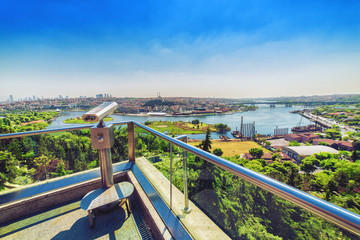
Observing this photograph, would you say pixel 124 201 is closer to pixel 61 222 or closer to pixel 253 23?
pixel 61 222

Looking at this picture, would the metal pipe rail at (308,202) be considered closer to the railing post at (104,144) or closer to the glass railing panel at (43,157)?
the railing post at (104,144)

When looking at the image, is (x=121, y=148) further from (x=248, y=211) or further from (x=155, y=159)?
(x=248, y=211)

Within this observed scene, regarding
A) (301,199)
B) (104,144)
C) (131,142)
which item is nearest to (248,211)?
(301,199)

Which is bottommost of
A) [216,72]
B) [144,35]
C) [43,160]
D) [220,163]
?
[43,160]

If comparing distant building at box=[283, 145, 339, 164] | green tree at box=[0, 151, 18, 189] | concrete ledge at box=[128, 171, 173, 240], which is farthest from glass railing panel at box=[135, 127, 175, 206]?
distant building at box=[283, 145, 339, 164]

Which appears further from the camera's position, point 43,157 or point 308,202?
point 43,157

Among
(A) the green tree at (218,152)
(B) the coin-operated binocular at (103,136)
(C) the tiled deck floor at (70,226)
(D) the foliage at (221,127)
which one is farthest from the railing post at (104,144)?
(D) the foliage at (221,127)

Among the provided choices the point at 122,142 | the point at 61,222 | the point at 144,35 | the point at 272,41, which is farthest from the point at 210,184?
the point at 272,41

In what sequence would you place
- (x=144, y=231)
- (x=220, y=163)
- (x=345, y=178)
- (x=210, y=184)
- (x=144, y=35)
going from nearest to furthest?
(x=220, y=163), (x=210, y=184), (x=144, y=231), (x=144, y=35), (x=345, y=178)
